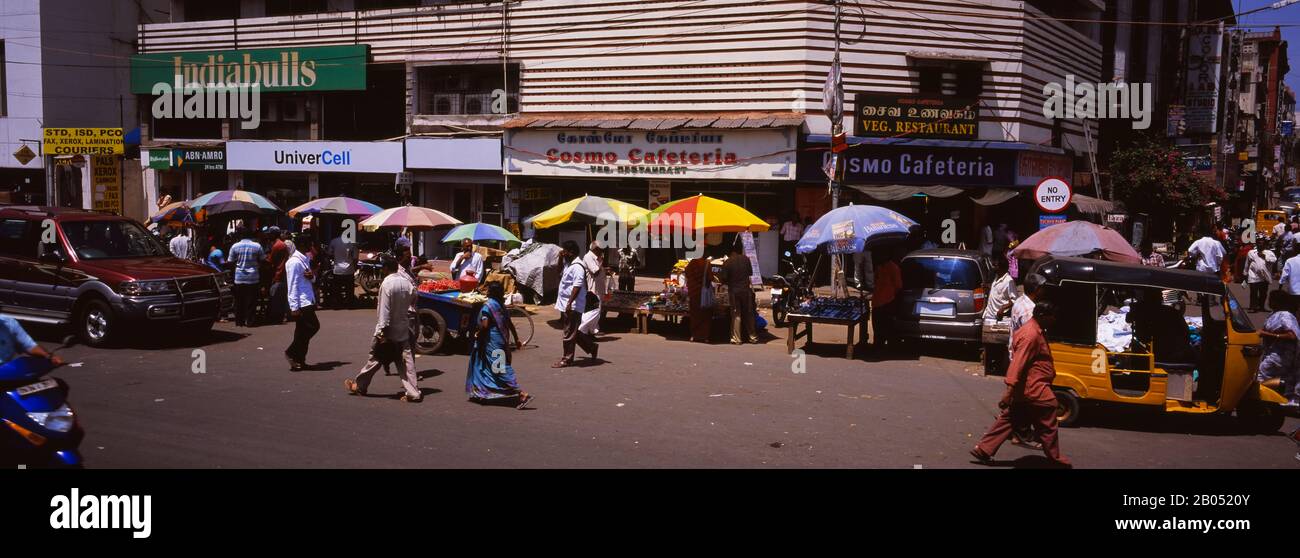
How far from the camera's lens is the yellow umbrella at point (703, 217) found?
52.1 ft

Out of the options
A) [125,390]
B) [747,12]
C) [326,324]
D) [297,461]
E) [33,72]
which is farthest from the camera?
[33,72]

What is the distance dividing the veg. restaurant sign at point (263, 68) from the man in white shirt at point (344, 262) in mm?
9592

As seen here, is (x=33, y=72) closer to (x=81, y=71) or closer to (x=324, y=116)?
(x=81, y=71)

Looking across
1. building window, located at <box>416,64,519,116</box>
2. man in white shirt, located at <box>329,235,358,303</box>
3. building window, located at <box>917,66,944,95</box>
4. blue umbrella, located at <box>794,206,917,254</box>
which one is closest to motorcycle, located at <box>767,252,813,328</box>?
blue umbrella, located at <box>794,206,917,254</box>

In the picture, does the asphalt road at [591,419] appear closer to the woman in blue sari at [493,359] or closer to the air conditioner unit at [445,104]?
the woman in blue sari at [493,359]

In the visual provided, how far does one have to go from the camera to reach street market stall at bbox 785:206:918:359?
543 inches

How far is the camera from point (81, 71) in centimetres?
3244

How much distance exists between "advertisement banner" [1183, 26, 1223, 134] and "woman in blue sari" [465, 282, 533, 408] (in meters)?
36.7

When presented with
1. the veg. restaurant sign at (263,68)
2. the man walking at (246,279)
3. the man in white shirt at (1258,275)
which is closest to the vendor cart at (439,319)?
the man walking at (246,279)

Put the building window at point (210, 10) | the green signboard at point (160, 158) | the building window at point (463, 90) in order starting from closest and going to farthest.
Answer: the building window at point (463, 90), the building window at point (210, 10), the green signboard at point (160, 158)

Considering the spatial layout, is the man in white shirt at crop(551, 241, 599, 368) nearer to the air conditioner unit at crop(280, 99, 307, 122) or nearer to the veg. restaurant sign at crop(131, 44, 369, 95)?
the veg. restaurant sign at crop(131, 44, 369, 95)
